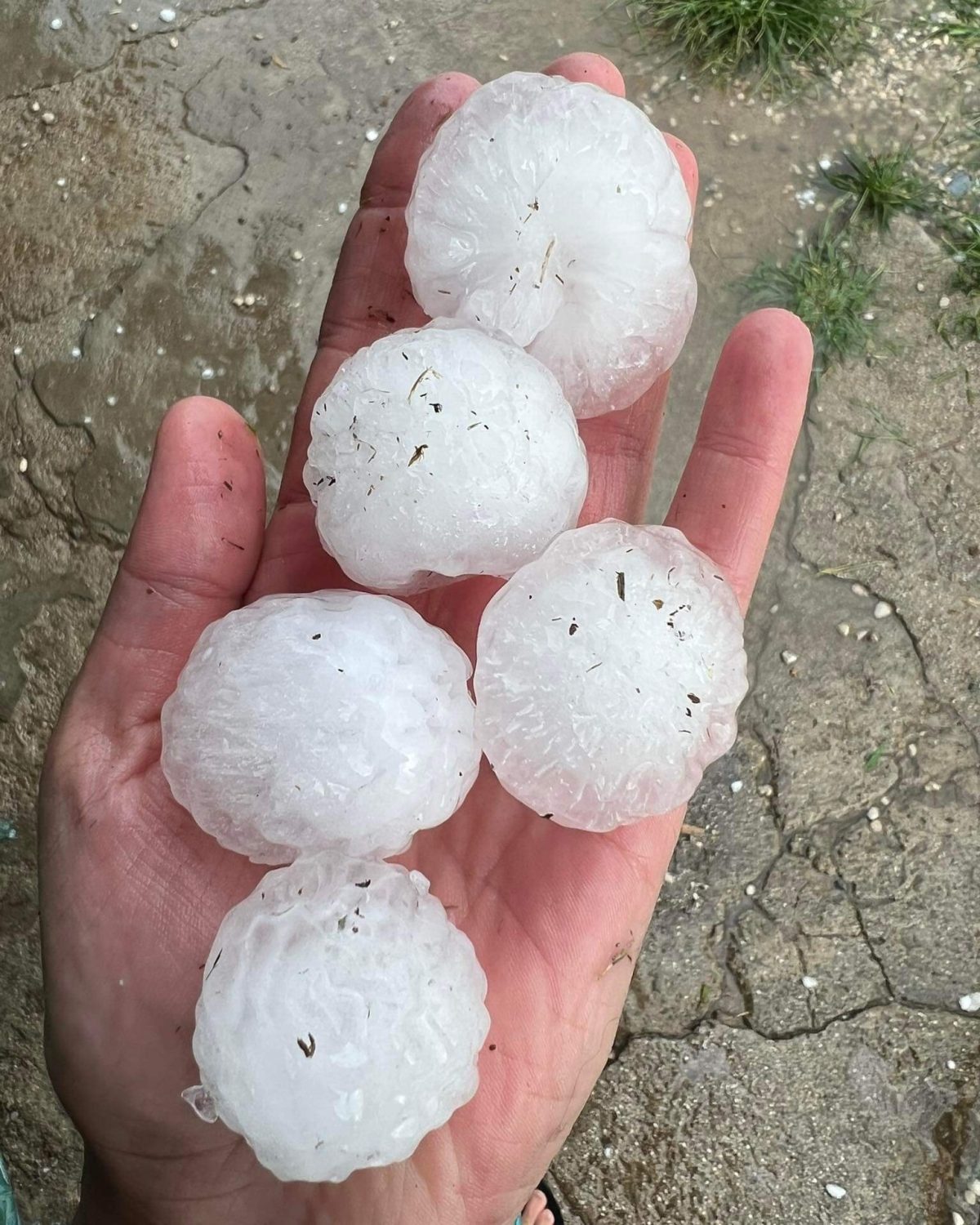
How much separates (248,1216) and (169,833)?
0.37 metres

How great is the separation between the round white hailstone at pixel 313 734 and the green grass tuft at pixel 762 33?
4.76 ft

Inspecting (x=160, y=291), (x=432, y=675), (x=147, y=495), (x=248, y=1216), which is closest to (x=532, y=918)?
(x=432, y=675)

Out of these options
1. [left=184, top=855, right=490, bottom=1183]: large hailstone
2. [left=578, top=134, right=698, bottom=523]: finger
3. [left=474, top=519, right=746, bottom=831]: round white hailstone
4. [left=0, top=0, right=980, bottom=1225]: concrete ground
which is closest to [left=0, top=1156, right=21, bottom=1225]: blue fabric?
[left=0, top=0, right=980, bottom=1225]: concrete ground

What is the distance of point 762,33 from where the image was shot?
2.00 meters

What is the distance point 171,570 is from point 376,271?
1.55 ft

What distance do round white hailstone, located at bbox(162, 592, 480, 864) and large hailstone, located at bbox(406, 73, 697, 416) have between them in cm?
39

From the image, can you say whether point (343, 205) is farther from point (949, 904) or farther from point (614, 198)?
point (949, 904)

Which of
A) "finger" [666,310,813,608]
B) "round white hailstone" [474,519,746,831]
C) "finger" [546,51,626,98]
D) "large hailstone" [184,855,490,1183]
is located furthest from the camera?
"finger" [546,51,626,98]

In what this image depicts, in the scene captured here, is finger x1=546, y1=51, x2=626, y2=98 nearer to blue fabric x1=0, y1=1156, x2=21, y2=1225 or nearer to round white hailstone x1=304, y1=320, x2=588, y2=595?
round white hailstone x1=304, y1=320, x2=588, y2=595

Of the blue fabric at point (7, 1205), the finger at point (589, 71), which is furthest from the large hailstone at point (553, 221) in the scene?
the blue fabric at point (7, 1205)

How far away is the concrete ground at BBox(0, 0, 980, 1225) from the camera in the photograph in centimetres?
162

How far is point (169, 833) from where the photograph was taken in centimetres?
113

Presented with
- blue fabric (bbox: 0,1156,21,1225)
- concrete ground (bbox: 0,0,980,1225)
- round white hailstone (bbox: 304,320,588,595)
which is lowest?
blue fabric (bbox: 0,1156,21,1225)

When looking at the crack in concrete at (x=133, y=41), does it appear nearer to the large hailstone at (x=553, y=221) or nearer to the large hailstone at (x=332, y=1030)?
the large hailstone at (x=553, y=221)
